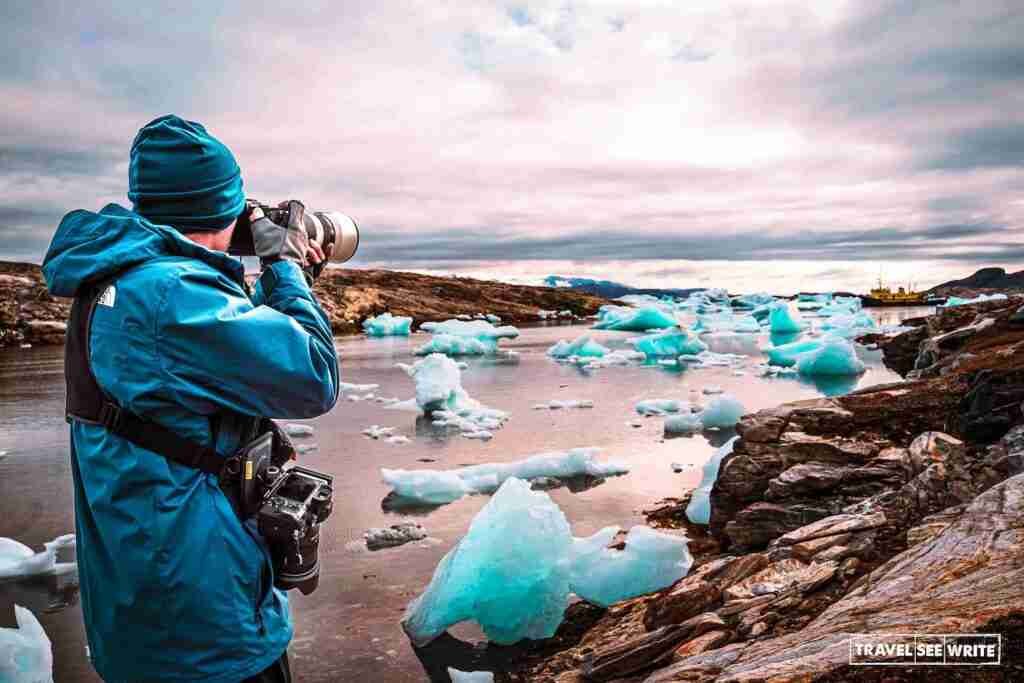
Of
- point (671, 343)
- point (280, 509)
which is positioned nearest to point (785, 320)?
point (671, 343)

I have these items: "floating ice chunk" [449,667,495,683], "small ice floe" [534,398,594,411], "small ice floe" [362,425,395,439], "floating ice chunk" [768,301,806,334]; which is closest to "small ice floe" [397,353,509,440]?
"small ice floe" [362,425,395,439]

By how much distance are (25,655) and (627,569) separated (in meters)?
3.40

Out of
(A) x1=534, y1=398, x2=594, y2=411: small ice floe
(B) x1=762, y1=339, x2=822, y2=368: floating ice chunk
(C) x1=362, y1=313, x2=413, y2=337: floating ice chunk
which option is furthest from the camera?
(C) x1=362, y1=313, x2=413, y2=337: floating ice chunk

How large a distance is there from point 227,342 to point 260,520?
48 cm

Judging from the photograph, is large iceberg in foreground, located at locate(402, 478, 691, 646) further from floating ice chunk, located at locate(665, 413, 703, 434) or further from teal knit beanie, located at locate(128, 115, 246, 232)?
floating ice chunk, located at locate(665, 413, 703, 434)

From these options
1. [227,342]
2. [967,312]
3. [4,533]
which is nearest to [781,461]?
[227,342]

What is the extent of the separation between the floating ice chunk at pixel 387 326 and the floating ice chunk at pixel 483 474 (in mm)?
30183

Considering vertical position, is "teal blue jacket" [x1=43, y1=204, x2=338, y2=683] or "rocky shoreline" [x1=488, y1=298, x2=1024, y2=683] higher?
"teal blue jacket" [x1=43, y1=204, x2=338, y2=683]

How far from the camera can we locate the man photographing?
5.19 feet

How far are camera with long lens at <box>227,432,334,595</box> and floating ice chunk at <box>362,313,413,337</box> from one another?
36689 millimetres

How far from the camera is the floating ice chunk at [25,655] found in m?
3.67

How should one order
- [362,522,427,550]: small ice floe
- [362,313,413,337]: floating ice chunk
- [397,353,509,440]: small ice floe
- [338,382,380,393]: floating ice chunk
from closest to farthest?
1. [362,522,427,550]: small ice floe
2. [397,353,509,440]: small ice floe
3. [338,382,380,393]: floating ice chunk
4. [362,313,413,337]: floating ice chunk

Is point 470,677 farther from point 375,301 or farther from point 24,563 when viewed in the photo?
point 375,301

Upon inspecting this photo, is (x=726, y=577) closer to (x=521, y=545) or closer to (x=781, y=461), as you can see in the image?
(x=521, y=545)
